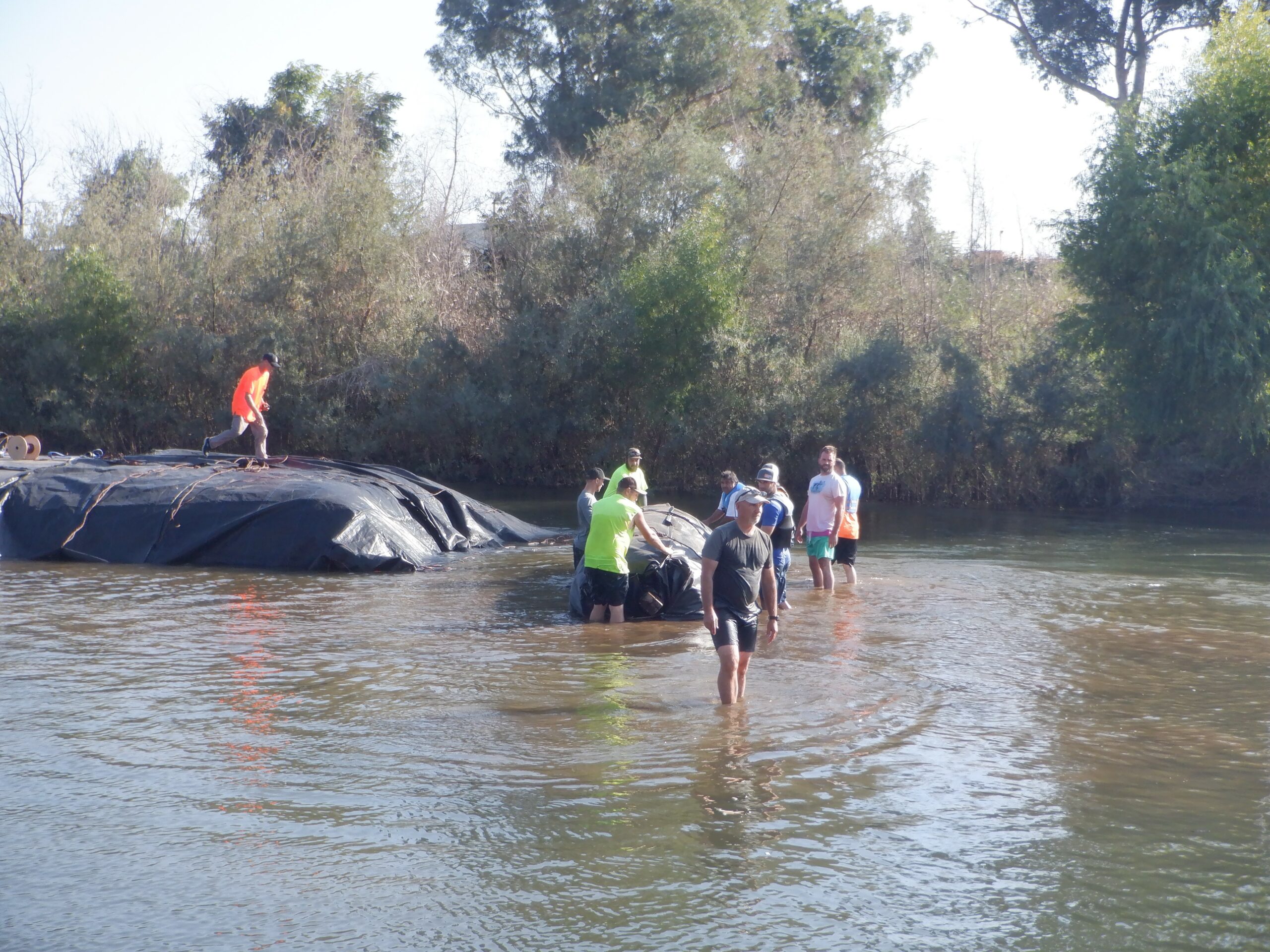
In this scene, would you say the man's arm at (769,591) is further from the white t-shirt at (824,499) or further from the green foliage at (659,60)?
the green foliage at (659,60)

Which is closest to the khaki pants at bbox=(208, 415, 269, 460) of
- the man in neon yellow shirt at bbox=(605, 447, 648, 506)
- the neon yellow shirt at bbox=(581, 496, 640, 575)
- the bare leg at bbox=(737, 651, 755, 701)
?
the man in neon yellow shirt at bbox=(605, 447, 648, 506)

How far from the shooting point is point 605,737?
8258mm

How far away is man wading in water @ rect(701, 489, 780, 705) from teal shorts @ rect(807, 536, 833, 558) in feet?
18.5

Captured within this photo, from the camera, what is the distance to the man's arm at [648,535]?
40.1ft

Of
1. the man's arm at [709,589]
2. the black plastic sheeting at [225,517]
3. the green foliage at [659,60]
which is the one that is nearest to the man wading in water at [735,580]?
the man's arm at [709,589]

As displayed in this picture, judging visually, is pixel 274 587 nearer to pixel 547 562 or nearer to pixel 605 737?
pixel 547 562

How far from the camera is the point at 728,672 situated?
8.95 meters

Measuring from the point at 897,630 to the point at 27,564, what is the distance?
12420mm

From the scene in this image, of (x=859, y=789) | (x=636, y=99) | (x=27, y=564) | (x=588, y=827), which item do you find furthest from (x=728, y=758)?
(x=636, y=99)

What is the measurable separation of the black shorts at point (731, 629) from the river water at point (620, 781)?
0.59 metres

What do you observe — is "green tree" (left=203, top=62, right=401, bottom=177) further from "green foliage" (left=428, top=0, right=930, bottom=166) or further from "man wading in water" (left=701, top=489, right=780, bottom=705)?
"man wading in water" (left=701, top=489, right=780, bottom=705)

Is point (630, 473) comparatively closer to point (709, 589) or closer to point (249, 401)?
point (709, 589)

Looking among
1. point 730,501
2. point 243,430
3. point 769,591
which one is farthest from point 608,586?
point 243,430

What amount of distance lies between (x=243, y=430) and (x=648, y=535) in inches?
338
